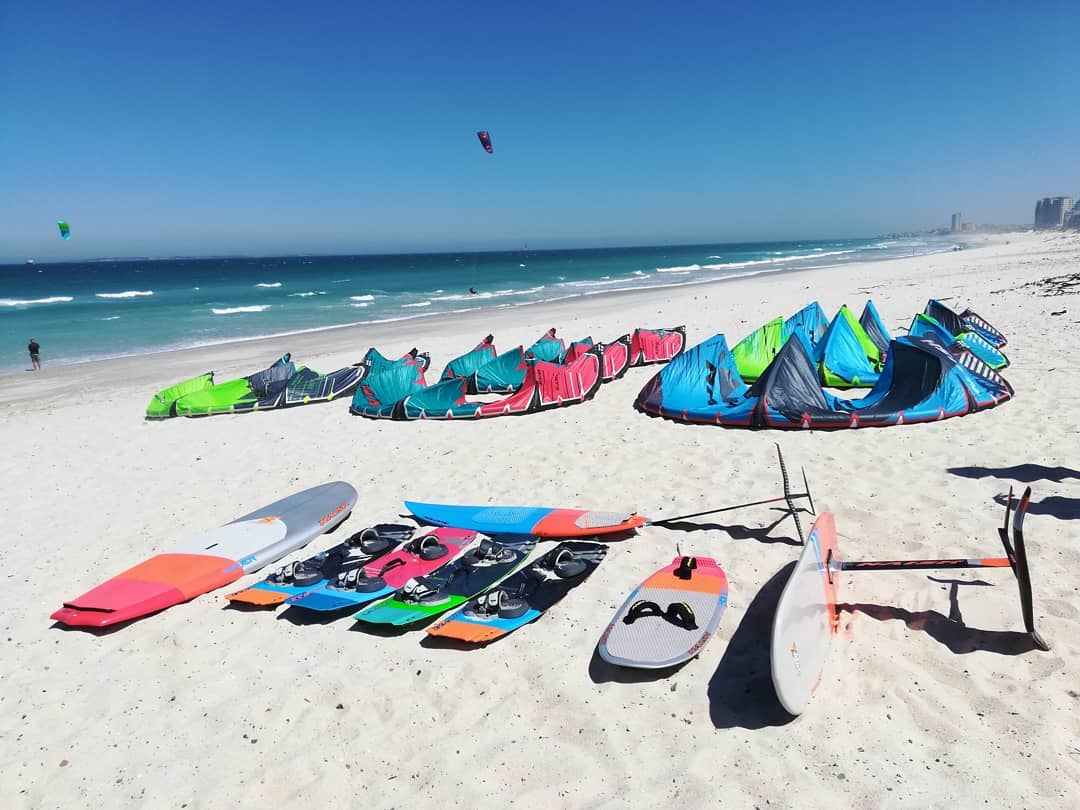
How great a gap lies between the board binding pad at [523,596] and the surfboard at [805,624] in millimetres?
1771

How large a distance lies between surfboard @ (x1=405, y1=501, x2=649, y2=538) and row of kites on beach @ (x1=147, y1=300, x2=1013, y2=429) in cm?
351

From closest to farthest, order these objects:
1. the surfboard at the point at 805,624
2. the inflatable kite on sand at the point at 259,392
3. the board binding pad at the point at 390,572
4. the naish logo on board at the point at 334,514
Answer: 1. the surfboard at the point at 805,624
2. the board binding pad at the point at 390,572
3. the naish logo on board at the point at 334,514
4. the inflatable kite on sand at the point at 259,392

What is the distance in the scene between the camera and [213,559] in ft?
18.6

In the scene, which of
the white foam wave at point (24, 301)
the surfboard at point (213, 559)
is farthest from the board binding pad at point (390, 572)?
the white foam wave at point (24, 301)

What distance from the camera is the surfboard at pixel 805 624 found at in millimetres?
3395

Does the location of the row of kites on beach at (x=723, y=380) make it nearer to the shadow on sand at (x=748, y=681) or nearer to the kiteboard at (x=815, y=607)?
the kiteboard at (x=815, y=607)

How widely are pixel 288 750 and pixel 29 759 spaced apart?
61.8 inches

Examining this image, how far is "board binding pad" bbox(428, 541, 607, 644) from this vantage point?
14.6ft

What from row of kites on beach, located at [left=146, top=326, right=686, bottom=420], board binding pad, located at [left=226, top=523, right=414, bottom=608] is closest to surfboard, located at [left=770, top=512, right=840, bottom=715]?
board binding pad, located at [left=226, top=523, right=414, bottom=608]

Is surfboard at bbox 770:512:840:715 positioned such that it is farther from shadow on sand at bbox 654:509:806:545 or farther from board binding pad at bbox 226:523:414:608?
board binding pad at bbox 226:523:414:608

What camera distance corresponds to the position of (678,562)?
4.89 metres

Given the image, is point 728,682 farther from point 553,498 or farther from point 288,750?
point 553,498

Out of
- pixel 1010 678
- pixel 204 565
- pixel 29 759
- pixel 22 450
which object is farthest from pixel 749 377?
pixel 22 450

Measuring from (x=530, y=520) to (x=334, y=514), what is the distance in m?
2.12
